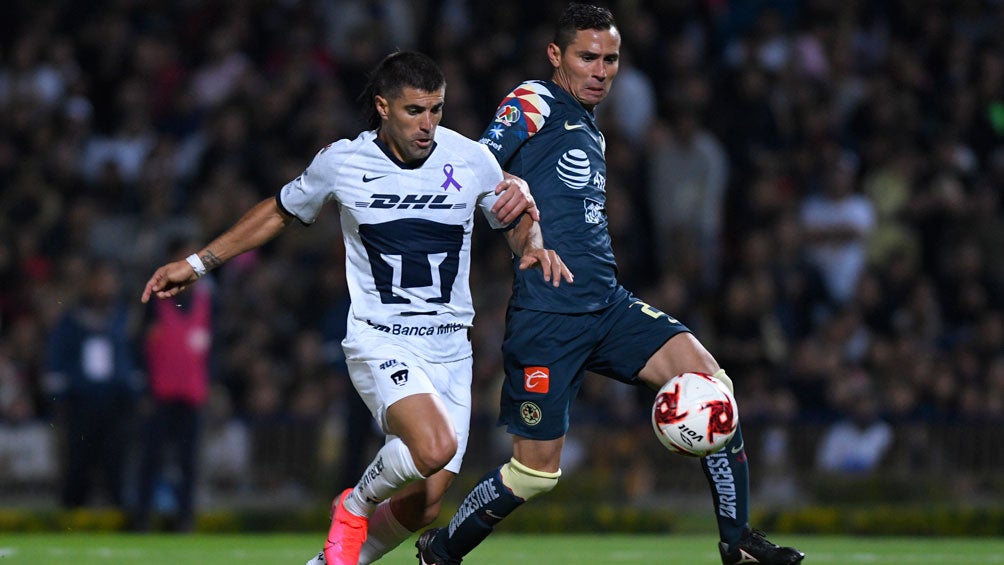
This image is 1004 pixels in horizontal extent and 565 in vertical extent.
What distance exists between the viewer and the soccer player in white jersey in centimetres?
720

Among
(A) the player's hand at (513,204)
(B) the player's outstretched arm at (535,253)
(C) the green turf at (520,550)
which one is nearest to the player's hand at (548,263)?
(B) the player's outstretched arm at (535,253)

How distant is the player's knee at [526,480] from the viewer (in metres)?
7.45

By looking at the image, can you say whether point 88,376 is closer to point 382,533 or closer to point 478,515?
point 382,533

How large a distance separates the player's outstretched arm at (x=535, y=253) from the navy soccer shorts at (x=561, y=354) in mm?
303

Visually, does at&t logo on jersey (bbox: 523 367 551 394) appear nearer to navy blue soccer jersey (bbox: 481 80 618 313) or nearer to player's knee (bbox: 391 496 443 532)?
navy blue soccer jersey (bbox: 481 80 618 313)

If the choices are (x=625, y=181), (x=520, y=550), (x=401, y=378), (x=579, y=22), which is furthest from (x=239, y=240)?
(x=625, y=181)

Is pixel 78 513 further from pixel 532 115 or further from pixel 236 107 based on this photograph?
pixel 532 115

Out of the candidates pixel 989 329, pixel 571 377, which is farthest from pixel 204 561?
pixel 989 329

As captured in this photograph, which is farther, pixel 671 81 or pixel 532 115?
pixel 671 81

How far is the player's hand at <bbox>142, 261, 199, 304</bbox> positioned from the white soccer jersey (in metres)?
0.54

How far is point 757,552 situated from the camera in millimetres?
7262

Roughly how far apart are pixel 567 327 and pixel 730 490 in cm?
108

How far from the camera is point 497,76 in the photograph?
15125 mm

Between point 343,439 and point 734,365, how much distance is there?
10.8 feet
